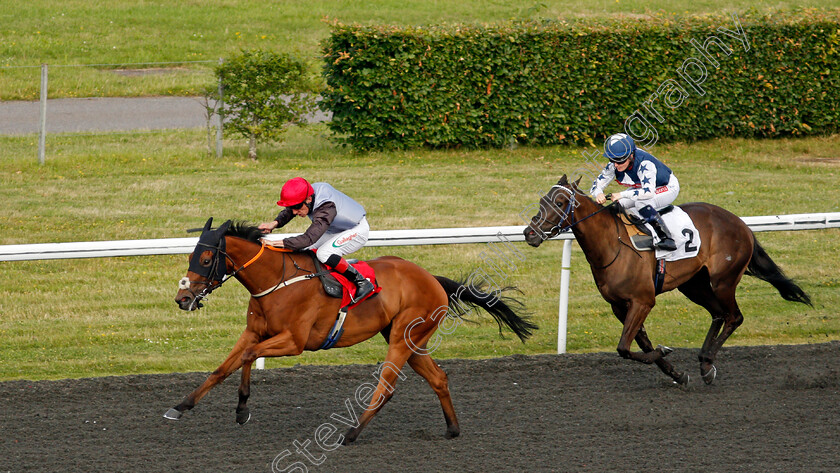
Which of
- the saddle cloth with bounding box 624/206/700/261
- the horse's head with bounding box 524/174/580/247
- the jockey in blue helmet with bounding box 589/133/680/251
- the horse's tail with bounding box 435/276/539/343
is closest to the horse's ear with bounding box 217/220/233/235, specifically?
the horse's tail with bounding box 435/276/539/343

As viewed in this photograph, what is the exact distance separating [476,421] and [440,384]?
0.36 meters

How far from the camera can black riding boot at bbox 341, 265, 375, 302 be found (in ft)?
16.8

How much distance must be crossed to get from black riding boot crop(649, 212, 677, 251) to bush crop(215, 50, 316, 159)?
676 cm

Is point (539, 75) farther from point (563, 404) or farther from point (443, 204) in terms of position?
point (563, 404)

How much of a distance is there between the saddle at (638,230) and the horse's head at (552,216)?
0.50 metres

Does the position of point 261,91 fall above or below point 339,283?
above

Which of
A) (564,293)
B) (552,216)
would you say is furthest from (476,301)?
(564,293)

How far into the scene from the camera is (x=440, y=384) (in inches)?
203

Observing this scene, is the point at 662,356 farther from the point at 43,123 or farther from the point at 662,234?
the point at 43,123

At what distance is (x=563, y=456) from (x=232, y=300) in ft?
13.2

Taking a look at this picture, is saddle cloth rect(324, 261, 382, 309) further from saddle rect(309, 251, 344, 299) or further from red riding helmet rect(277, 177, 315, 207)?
red riding helmet rect(277, 177, 315, 207)

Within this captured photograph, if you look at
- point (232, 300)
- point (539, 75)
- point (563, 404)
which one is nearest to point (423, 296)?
point (563, 404)

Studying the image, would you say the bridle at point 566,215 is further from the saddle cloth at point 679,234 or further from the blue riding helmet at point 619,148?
the saddle cloth at point 679,234

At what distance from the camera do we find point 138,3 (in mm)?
21078
